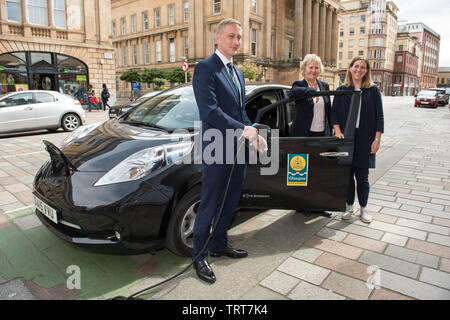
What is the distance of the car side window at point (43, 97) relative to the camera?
35.1 feet

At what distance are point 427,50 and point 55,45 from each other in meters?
147

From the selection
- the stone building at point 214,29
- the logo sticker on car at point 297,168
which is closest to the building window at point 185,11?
the stone building at point 214,29

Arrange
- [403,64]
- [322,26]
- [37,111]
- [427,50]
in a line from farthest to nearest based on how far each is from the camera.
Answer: [427,50]
[403,64]
[322,26]
[37,111]

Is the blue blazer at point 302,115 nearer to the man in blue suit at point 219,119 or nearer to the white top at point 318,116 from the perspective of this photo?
the white top at point 318,116

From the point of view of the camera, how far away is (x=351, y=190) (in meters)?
4.05

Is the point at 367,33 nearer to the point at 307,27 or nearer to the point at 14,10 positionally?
the point at 307,27

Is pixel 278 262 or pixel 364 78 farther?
pixel 364 78

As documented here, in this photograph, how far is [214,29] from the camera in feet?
125

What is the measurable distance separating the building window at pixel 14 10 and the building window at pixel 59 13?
1928 mm

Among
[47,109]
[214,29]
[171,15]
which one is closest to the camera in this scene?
[47,109]

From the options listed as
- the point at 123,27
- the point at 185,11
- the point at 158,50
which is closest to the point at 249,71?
the point at 185,11
